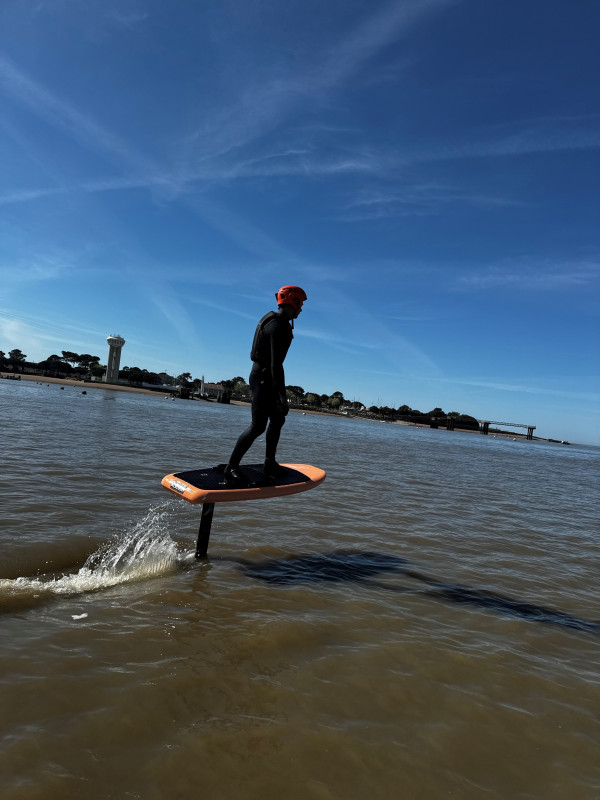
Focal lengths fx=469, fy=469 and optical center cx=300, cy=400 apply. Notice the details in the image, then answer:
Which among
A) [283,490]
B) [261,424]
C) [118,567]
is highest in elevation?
[261,424]

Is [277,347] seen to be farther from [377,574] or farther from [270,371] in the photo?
[377,574]

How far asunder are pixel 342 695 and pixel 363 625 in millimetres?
1395

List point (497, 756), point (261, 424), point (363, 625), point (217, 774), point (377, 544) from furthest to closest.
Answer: point (377, 544), point (261, 424), point (363, 625), point (497, 756), point (217, 774)

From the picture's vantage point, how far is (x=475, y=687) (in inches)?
154

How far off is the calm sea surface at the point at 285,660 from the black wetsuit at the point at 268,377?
187 cm

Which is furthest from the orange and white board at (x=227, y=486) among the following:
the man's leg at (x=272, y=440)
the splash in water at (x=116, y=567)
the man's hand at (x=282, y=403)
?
the man's hand at (x=282, y=403)

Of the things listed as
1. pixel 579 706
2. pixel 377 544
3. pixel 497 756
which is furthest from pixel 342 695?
pixel 377 544

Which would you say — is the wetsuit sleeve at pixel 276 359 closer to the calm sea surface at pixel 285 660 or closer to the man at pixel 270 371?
the man at pixel 270 371

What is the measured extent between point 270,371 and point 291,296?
113 cm

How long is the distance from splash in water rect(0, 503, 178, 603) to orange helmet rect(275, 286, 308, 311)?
392 centimetres

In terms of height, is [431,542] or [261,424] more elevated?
[261,424]

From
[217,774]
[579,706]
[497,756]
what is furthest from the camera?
[579,706]

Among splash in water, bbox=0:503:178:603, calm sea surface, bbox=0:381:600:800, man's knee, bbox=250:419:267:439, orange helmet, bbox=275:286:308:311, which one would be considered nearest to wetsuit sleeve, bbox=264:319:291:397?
orange helmet, bbox=275:286:308:311

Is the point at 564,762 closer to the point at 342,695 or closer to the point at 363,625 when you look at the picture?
the point at 342,695
